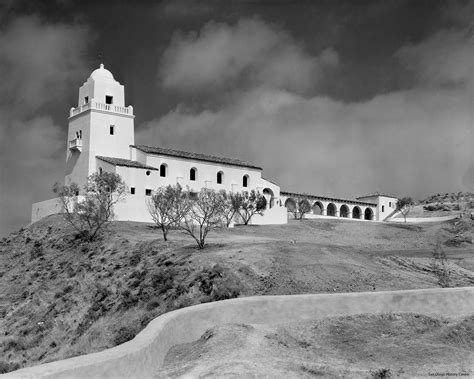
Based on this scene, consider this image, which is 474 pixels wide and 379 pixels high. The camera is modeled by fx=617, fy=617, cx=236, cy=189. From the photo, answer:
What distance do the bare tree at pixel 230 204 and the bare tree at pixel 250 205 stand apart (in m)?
0.79

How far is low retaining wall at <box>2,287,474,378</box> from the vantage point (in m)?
11.1

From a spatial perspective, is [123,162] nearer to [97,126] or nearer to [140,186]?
[140,186]

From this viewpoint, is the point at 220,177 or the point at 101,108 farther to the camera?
the point at 220,177

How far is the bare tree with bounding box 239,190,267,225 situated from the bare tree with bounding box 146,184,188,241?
8461 millimetres

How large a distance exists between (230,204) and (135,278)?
924 inches

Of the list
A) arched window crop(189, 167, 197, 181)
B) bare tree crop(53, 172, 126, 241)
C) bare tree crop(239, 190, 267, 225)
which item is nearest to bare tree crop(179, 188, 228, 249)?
arched window crop(189, 167, 197, 181)

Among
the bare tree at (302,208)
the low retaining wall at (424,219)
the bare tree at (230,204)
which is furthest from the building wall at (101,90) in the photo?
the low retaining wall at (424,219)

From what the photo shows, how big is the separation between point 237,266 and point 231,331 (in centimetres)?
1249

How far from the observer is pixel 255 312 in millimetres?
16219

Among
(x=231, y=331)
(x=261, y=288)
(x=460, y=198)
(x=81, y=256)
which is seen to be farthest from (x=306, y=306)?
(x=460, y=198)

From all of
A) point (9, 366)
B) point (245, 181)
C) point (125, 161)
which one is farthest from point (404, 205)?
point (9, 366)

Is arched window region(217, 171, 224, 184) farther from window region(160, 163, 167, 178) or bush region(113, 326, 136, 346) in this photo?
bush region(113, 326, 136, 346)

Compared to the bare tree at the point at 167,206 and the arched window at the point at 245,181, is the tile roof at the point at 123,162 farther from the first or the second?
the arched window at the point at 245,181

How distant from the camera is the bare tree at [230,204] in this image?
51500 millimetres
